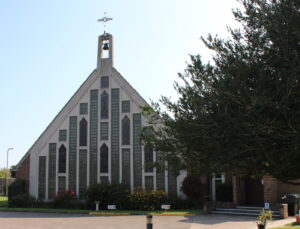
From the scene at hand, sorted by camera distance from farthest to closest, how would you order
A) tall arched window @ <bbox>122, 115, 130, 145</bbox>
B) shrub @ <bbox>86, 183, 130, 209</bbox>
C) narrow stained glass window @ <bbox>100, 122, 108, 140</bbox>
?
narrow stained glass window @ <bbox>100, 122, 108, 140</bbox> < tall arched window @ <bbox>122, 115, 130, 145</bbox> < shrub @ <bbox>86, 183, 130, 209</bbox>

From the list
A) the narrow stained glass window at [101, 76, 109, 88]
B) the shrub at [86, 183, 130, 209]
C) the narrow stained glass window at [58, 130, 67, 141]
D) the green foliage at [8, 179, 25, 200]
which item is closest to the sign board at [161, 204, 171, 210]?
the shrub at [86, 183, 130, 209]

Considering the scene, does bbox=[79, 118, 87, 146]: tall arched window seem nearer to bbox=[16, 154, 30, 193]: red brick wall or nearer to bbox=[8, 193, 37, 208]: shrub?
bbox=[16, 154, 30, 193]: red brick wall

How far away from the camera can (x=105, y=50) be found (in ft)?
102

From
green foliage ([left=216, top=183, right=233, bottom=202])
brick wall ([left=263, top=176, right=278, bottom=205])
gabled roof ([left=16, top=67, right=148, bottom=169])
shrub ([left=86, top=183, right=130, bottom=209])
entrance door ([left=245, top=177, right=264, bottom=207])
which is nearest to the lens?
brick wall ([left=263, top=176, right=278, bottom=205])

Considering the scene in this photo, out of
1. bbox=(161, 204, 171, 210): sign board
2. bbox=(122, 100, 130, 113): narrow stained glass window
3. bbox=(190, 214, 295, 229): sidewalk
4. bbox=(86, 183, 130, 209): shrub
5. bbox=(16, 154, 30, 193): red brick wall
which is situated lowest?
bbox=(190, 214, 295, 229): sidewalk

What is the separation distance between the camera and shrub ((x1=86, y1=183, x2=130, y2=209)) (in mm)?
26234

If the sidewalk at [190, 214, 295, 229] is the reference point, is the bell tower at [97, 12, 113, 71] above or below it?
above

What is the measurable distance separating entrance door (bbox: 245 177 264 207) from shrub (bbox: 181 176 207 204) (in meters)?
3.41

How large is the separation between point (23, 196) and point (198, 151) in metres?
24.1

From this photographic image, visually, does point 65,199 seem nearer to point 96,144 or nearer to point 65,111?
point 96,144

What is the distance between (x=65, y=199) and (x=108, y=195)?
4.03m

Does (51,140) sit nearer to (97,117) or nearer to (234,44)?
(97,117)

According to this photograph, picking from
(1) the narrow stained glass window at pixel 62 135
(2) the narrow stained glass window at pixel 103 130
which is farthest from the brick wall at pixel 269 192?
(1) the narrow stained glass window at pixel 62 135

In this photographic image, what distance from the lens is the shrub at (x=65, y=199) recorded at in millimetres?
27719
